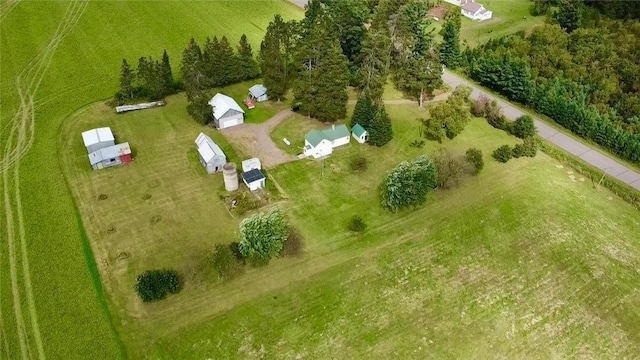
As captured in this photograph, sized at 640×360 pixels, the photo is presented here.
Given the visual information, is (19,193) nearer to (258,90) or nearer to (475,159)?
(258,90)

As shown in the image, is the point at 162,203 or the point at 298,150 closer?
the point at 162,203

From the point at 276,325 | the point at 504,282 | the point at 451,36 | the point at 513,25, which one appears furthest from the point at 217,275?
the point at 513,25

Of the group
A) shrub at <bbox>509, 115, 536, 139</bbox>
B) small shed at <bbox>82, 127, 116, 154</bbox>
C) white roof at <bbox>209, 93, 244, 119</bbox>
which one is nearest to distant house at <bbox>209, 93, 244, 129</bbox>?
white roof at <bbox>209, 93, 244, 119</bbox>

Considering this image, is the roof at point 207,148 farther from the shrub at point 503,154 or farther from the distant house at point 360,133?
the shrub at point 503,154

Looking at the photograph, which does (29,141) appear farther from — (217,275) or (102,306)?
(217,275)

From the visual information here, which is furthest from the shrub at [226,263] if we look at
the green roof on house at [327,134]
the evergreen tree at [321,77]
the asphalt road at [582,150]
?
the asphalt road at [582,150]

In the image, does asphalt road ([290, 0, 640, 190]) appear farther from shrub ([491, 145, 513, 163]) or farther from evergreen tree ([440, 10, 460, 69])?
evergreen tree ([440, 10, 460, 69])
